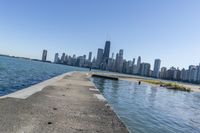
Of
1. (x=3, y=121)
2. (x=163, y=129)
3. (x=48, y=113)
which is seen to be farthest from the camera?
(x=163, y=129)

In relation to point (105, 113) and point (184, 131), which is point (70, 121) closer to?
point (105, 113)

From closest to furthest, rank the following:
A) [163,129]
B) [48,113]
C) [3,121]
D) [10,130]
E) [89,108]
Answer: [10,130] → [3,121] → [48,113] → [89,108] → [163,129]

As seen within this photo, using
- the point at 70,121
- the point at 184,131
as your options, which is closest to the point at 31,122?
the point at 70,121

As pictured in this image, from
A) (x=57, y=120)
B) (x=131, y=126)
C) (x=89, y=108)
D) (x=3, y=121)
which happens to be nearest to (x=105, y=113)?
(x=89, y=108)

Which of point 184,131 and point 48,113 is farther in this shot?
point 184,131

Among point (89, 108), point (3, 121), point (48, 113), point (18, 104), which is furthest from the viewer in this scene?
point (89, 108)

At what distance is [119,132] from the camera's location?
9.32m

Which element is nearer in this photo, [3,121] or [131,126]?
[3,121]

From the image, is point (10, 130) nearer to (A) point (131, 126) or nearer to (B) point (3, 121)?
(B) point (3, 121)

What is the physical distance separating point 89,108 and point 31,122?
4.80 meters

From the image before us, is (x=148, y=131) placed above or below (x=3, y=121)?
below

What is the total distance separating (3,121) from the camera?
8984 mm

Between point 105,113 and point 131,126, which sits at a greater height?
point 105,113

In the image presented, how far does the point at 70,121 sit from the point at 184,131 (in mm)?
8479
